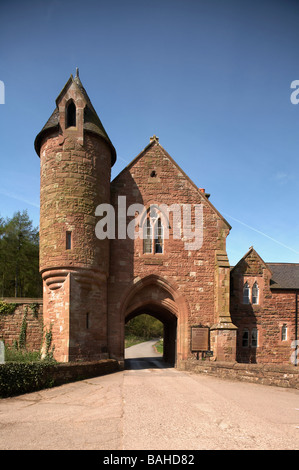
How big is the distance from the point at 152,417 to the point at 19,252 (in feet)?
82.2

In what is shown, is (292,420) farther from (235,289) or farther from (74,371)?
(235,289)

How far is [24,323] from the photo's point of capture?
17.5m

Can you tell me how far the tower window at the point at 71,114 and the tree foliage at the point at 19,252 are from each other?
54.1 feet

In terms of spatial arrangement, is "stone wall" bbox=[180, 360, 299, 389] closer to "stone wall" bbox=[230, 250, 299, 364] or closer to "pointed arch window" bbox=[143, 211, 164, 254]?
"stone wall" bbox=[230, 250, 299, 364]

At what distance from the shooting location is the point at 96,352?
16.7 metres

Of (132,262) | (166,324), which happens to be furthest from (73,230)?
(166,324)

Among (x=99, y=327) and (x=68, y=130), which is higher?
(x=68, y=130)

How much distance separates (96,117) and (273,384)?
43.9ft

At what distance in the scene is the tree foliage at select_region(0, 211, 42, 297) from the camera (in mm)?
31031

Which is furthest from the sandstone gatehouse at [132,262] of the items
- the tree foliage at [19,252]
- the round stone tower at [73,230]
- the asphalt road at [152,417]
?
the tree foliage at [19,252]

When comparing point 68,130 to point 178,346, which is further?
point 178,346

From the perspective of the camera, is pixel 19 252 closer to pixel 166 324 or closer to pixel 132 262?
pixel 166 324

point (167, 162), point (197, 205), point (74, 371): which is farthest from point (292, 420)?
point (167, 162)
